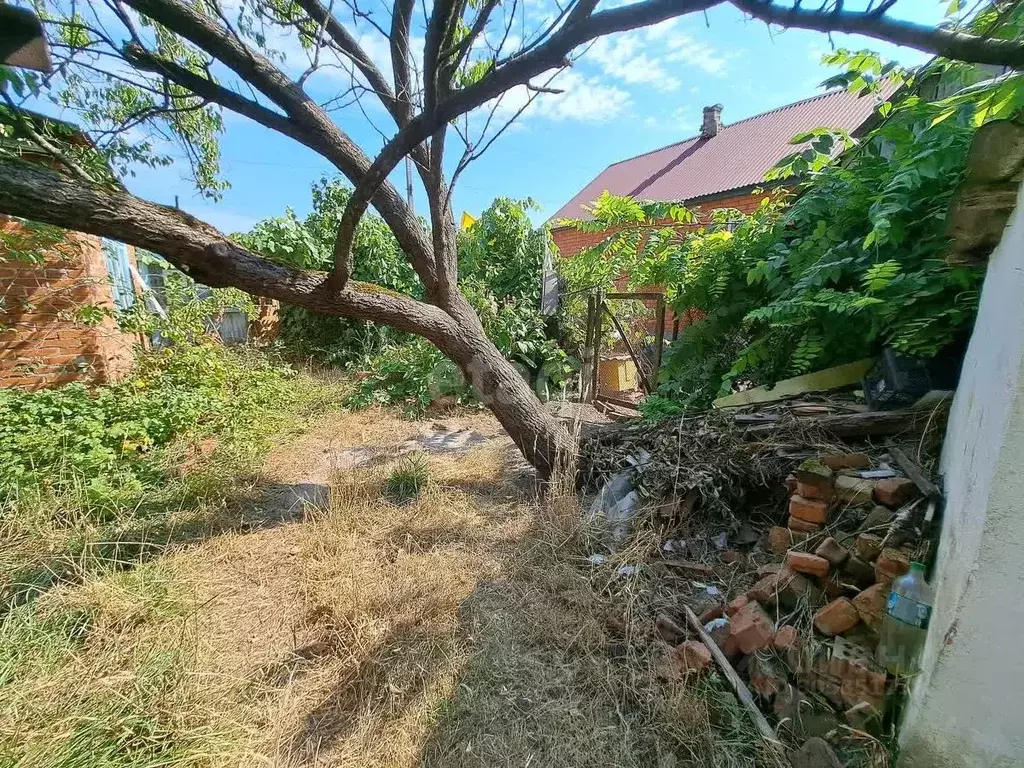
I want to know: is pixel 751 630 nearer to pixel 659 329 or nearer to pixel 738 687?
pixel 738 687

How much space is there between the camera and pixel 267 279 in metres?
2.36

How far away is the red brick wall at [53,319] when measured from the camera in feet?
11.4

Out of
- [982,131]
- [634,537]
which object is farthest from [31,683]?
[982,131]

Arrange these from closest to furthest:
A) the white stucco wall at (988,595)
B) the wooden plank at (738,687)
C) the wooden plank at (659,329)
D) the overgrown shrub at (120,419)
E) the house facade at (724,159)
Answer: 1. the white stucco wall at (988,595)
2. the wooden plank at (738,687)
3. the overgrown shrub at (120,419)
4. the wooden plank at (659,329)
5. the house facade at (724,159)

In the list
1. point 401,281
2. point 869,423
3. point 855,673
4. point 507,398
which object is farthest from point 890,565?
point 401,281

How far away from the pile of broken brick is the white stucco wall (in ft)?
0.85

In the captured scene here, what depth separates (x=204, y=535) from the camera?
2.55m

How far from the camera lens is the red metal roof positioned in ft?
31.0

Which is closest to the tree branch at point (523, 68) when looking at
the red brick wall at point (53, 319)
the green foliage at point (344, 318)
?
the red brick wall at point (53, 319)

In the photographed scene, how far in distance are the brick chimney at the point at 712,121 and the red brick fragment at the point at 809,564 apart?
14494mm

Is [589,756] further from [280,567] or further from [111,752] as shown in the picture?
[280,567]

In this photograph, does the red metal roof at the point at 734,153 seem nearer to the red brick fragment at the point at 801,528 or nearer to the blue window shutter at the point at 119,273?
the blue window shutter at the point at 119,273

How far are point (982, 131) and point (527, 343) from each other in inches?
218

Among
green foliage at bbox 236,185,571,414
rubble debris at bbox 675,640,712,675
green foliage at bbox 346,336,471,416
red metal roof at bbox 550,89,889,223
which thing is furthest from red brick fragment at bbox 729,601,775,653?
red metal roof at bbox 550,89,889,223
